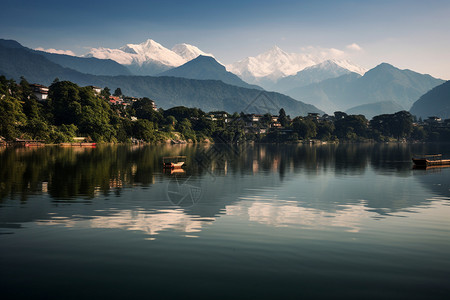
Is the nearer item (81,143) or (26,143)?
(26,143)

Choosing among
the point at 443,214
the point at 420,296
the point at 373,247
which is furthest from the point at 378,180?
the point at 420,296

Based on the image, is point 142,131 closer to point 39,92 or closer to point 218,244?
point 39,92

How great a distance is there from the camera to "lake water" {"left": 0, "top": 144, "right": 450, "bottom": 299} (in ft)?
42.2

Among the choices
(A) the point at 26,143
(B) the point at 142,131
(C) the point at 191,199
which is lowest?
(C) the point at 191,199

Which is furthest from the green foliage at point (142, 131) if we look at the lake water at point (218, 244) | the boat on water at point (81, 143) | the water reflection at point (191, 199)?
the lake water at point (218, 244)

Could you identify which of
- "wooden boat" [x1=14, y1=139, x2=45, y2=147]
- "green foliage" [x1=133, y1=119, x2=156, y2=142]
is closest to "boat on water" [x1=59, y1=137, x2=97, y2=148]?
"wooden boat" [x1=14, y1=139, x2=45, y2=147]

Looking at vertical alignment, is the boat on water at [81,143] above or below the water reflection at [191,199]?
above

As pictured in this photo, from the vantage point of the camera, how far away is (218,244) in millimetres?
18094

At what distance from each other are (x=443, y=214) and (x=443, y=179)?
29.9 m

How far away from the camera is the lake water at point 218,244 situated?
1286cm

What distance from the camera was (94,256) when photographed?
1584 centimetres

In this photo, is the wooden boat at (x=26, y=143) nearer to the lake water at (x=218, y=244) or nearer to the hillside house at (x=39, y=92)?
the hillside house at (x=39, y=92)

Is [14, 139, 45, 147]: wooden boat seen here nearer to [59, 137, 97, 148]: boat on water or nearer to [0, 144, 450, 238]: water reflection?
[59, 137, 97, 148]: boat on water

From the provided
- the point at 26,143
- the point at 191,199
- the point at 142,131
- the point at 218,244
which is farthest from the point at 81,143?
the point at 218,244
